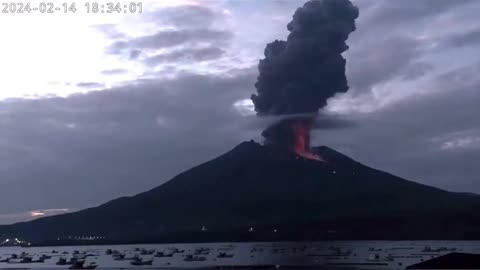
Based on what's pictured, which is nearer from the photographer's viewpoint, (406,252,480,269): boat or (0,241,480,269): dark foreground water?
(406,252,480,269): boat

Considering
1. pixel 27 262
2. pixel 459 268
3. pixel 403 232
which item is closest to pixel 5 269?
pixel 27 262

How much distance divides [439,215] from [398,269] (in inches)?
5115

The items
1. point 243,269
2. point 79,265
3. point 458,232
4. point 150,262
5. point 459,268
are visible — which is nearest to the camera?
point 459,268

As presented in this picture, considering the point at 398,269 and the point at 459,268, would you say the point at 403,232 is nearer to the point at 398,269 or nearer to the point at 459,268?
the point at 398,269

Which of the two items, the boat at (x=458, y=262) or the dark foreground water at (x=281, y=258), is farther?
the dark foreground water at (x=281, y=258)

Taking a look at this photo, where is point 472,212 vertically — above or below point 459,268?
above

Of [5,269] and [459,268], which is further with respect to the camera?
[5,269]

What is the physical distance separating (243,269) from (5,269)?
33400 millimetres

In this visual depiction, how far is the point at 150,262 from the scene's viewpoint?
10062cm

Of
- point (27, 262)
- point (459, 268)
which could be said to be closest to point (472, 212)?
point (27, 262)

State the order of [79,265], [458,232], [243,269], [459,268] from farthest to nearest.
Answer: [458,232] → [79,265] → [243,269] → [459,268]

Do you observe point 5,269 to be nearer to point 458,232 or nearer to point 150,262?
point 150,262

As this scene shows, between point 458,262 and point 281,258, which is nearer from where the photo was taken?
A: point 458,262

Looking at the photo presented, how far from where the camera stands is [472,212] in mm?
199875
